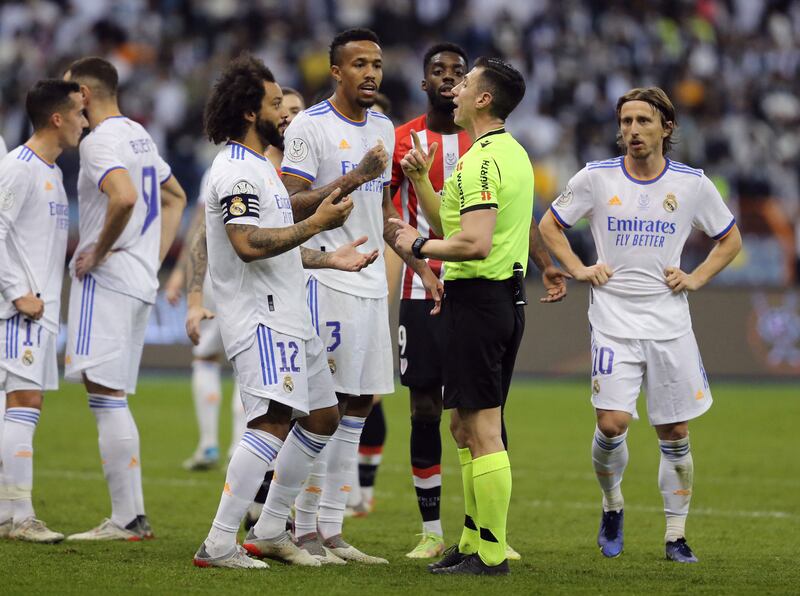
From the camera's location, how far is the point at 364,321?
751 centimetres

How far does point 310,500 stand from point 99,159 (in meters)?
2.54

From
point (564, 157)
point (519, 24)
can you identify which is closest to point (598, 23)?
point (519, 24)

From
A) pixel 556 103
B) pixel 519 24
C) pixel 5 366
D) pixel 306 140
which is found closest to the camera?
pixel 306 140

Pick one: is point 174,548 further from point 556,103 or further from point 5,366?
point 556,103

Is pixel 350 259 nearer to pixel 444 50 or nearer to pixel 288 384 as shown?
pixel 288 384

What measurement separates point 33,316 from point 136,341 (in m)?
0.71

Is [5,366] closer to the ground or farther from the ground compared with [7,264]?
closer to the ground

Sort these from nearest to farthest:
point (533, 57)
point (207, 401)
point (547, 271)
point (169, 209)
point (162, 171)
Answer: point (547, 271) → point (162, 171) → point (169, 209) → point (207, 401) → point (533, 57)

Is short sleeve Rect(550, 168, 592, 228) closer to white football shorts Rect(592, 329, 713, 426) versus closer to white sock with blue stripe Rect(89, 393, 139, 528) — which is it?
white football shorts Rect(592, 329, 713, 426)

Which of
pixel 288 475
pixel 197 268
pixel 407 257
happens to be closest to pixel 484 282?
pixel 407 257

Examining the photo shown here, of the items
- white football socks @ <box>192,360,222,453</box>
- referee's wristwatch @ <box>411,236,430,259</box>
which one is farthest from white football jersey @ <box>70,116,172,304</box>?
white football socks @ <box>192,360,222,453</box>

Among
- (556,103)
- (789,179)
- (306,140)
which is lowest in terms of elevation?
(306,140)

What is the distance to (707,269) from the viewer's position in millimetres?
8016

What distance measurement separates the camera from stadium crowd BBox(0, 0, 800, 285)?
24.5 metres
